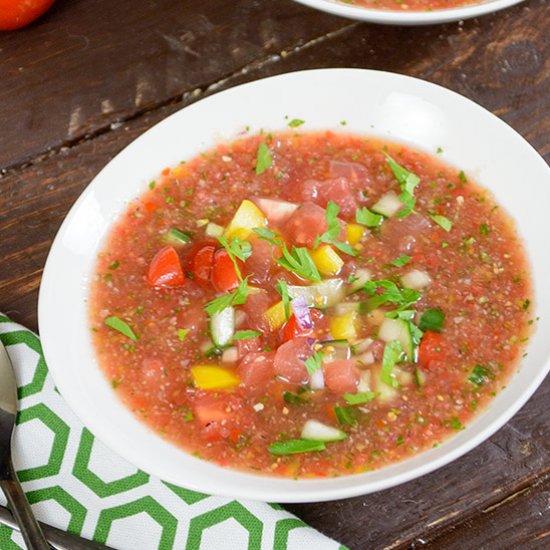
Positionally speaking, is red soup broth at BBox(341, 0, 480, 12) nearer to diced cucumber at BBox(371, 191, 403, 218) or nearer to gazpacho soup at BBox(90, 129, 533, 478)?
gazpacho soup at BBox(90, 129, 533, 478)

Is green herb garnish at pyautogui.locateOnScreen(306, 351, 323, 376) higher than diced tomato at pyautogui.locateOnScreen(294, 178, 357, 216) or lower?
lower

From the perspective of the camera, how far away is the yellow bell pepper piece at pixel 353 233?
3.55 metres

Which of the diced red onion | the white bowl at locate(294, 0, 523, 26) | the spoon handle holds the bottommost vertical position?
the spoon handle

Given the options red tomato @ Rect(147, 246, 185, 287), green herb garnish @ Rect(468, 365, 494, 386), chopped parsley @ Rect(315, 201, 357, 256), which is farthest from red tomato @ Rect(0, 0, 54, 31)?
green herb garnish @ Rect(468, 365, 494, 386)

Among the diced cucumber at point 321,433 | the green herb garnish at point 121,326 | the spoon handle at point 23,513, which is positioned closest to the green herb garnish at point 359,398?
the diced cucumber at point 321,433

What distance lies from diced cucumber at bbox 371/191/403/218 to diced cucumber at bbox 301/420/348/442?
2.89 feet

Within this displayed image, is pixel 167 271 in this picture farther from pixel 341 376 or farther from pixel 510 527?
pixel 510 527

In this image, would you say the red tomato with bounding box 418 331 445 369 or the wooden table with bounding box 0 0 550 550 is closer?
the red tomato with bounding box 418 331 445 369

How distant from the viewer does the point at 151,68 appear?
14.1 ft

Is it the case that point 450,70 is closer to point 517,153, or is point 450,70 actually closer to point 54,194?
point 517,153

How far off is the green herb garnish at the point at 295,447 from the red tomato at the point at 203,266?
2.25 ft

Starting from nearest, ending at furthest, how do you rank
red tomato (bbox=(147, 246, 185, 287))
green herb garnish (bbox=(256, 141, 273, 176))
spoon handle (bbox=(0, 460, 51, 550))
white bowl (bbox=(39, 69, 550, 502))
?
white bowl (bbox=(39, 69, 550, 502)) → spoon handle (bbox=(0, 460, 51, 550)) → red tomato (bbox=(147, 246, 185, 287)) → green herb garnish (bbox=(256, 141, 273, 176))

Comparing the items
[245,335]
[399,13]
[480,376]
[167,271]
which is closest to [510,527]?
[480,376]

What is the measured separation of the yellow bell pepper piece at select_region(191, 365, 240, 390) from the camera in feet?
10.9
